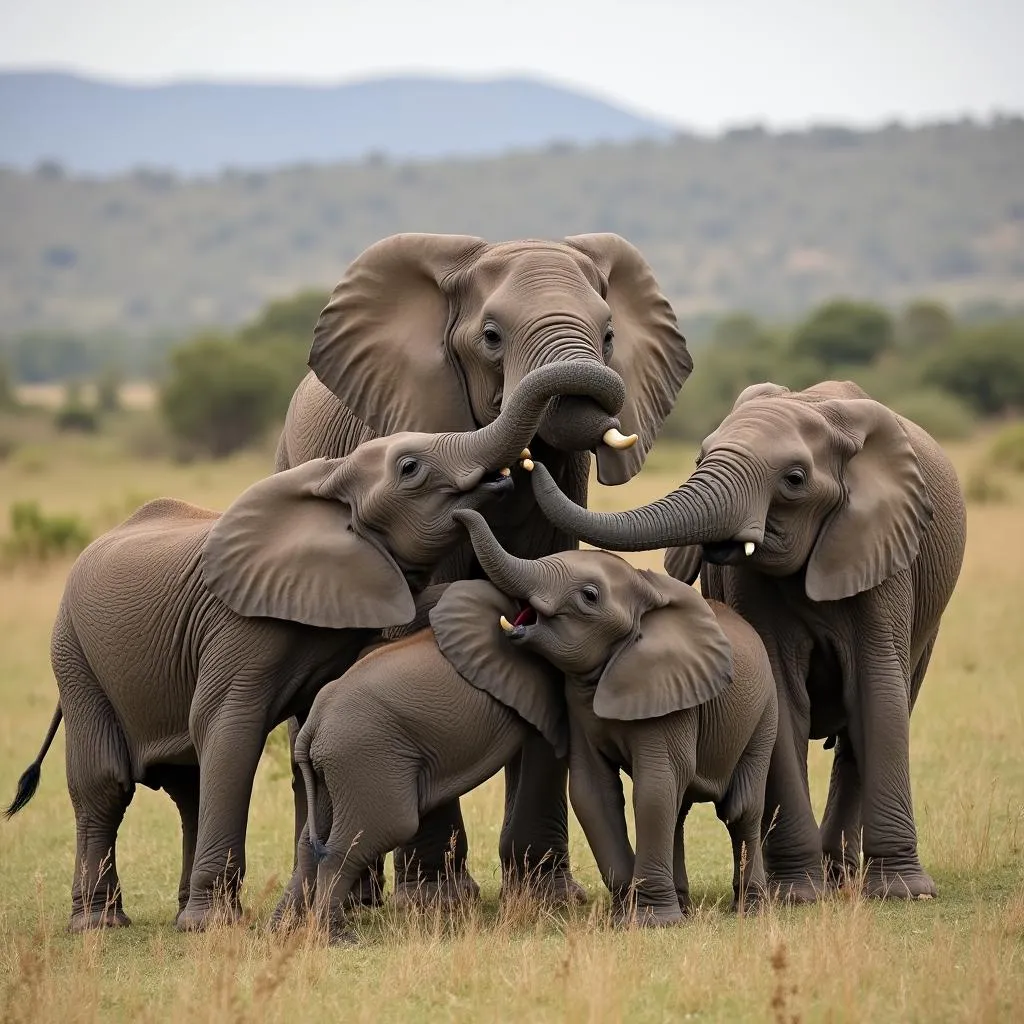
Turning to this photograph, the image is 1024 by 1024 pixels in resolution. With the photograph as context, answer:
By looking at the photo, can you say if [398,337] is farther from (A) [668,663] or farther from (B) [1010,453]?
(B) [1010,453]

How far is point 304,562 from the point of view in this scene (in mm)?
7625

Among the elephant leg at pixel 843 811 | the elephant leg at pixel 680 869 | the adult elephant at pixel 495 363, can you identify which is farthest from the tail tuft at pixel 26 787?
the elephant leg at pixel 843 811

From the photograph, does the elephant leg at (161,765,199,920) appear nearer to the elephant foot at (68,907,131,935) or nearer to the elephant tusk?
the elephant foot at (68,907,131,935)

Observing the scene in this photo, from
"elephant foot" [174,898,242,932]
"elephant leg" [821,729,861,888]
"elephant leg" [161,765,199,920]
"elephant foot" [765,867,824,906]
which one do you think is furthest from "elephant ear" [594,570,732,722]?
"elephant leg" [161,765,199,920]

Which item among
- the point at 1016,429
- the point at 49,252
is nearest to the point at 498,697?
the point at 1016,429

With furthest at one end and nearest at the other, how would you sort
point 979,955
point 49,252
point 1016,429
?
point 49,252, point 1016,429, point 979,955

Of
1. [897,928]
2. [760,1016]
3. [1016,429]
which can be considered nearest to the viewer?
[760,1016]

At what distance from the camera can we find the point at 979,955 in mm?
6445

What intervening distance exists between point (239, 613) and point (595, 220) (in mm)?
119100

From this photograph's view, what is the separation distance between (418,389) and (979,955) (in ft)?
10.4

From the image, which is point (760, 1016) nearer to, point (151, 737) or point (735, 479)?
point (735, 479)

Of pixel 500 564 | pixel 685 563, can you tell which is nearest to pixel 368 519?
pixel 500 564

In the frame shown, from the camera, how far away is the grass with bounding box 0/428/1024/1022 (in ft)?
20.1

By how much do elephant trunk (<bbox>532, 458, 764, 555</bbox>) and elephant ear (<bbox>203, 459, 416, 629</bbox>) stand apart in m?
0.65
